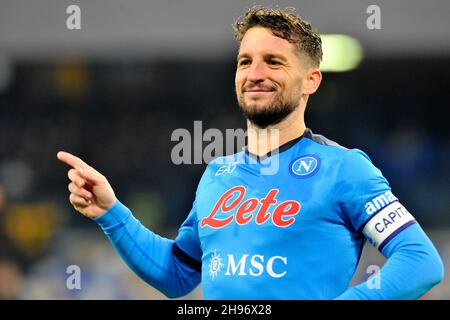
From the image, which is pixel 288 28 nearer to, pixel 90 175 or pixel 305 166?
pixel 305 166

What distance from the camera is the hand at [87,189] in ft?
10.0

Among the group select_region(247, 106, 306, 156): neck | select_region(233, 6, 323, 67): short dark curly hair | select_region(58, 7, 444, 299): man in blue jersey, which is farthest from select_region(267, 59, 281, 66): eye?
select_region(247, 106, 306, 156): neck

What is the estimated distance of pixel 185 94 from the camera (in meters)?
9.95

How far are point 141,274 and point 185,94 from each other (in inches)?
266

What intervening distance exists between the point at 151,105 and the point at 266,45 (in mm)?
6799

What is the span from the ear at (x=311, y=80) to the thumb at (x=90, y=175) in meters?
0.96

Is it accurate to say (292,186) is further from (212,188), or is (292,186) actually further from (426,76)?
(426,76)

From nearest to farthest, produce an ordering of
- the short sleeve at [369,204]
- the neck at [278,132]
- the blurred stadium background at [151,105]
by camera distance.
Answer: the short sleeve at [369,204], the neck at [278,132], the blurred stadium background at [151,105]

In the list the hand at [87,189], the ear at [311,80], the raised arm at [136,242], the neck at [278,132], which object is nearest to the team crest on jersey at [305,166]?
the neck at [278,132]

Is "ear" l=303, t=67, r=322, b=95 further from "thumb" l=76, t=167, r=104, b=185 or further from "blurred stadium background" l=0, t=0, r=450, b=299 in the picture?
"blurred stadium background" l=0, t=0, r=450, b=299

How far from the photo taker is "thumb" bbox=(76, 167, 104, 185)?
3.05m

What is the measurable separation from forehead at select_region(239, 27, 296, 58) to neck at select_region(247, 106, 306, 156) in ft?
0.85

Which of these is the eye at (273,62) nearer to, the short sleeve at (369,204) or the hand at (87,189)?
the short sleeve at (369,204)

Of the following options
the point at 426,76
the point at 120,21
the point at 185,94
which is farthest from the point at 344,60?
the point at 120,21
